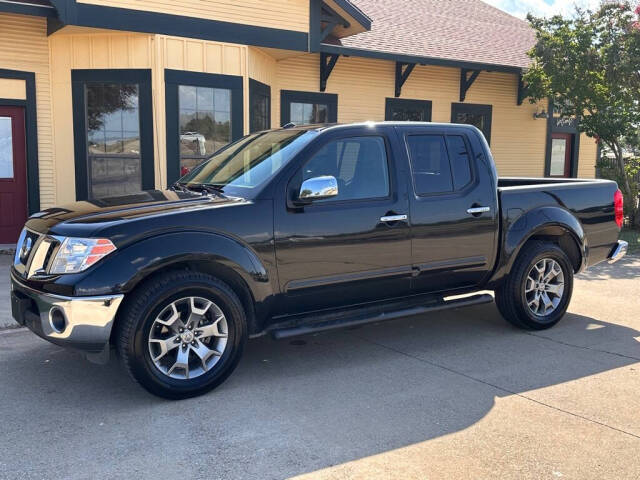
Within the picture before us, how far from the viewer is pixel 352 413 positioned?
404 cm

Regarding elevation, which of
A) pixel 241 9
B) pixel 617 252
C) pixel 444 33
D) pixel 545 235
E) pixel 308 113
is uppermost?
pixel 444 33

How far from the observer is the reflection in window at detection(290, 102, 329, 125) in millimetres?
13117

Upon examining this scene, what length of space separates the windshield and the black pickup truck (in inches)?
0.7

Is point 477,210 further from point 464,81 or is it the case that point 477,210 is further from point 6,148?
point 464,81

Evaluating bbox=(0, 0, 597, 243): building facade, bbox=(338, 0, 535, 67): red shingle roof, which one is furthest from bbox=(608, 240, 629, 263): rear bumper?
bbox=(338, 0, 535, 67): red shingle roof

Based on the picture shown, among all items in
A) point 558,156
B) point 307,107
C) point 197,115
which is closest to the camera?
point 197,115

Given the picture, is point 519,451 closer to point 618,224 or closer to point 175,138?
point 618,224

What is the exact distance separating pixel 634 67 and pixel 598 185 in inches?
336

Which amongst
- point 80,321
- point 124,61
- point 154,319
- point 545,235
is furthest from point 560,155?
point 80,321

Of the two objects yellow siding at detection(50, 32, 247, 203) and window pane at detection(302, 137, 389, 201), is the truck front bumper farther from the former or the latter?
yellow siding at detection(50, 32, 247, 203)

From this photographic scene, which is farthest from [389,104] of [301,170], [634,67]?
[301,170]

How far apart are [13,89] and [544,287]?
863 centimetres

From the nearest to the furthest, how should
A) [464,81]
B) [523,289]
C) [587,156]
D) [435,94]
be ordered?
[523,289] < [435,94] < [464,81] < [587,156]

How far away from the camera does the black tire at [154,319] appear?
4020mm
